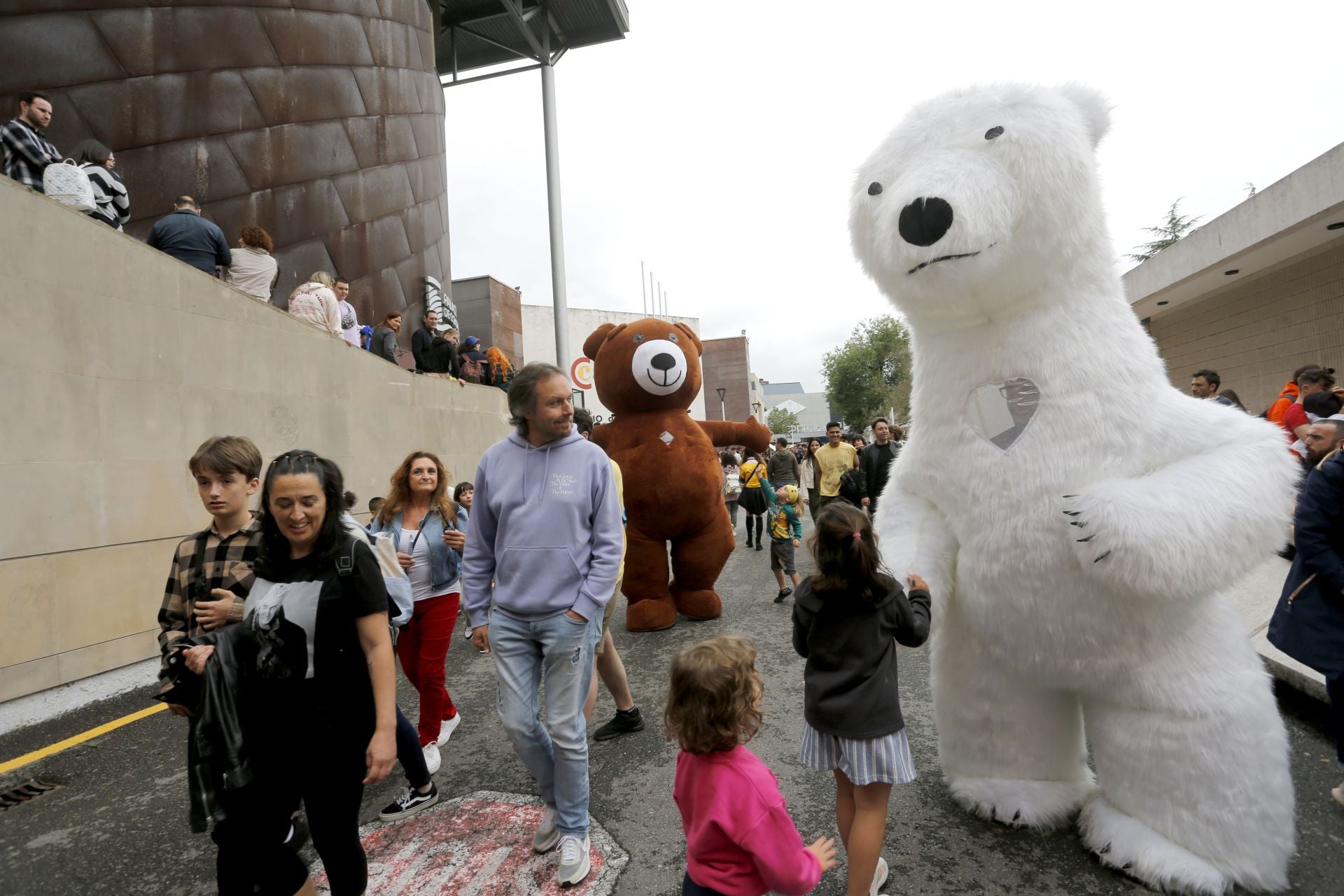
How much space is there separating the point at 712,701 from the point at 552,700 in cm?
102

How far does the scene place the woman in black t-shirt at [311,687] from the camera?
1818 millimetres

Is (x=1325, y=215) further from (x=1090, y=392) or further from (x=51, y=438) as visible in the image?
(x=51, y=438)

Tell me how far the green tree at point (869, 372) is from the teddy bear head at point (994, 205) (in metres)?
38.3

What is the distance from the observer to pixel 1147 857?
1983 millimetres

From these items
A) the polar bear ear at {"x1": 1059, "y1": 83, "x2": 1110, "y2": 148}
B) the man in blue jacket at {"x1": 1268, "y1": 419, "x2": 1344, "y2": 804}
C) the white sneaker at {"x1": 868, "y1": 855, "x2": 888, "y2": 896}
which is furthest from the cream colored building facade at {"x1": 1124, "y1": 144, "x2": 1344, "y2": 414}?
the white sneaker at {"x1": 868, "y1": 855, "x2": 888, "y2": 896}

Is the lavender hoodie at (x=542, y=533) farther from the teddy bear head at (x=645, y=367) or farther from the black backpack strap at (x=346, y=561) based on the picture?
the teddy bear head at (x=645, y=367)

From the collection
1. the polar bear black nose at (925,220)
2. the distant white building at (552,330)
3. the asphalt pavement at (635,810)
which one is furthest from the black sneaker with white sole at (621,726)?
the distant white building at (552,330)

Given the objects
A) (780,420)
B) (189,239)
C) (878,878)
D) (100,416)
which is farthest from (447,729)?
(780,420)

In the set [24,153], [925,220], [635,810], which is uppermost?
[24,153]

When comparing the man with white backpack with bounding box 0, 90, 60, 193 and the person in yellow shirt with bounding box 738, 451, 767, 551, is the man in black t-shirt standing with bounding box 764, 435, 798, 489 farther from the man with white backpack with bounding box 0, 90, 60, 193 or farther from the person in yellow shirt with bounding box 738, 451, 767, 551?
the man with white backpack with bounding box 0, 90, 60, 193

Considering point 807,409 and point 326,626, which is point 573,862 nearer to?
point 326,626

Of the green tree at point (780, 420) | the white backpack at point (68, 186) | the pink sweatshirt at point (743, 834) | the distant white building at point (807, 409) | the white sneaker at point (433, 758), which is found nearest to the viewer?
the pink sweatshirt at point (743, 834)

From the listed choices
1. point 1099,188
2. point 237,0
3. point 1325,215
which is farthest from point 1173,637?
point 237,0

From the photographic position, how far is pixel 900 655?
14.8 ft
